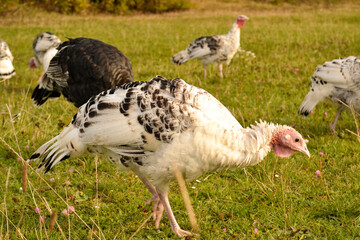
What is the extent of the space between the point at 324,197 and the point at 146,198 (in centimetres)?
175

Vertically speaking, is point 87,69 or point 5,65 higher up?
point 87,69

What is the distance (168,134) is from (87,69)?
2.29 m

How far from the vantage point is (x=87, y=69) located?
486 centimetres

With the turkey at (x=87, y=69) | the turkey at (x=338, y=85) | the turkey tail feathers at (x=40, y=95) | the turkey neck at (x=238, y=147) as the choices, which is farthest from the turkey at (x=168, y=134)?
the turkey tail feathers at (x=40, y=95)

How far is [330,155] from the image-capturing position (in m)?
4.77

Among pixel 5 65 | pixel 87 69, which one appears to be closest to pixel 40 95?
pixel 87 69

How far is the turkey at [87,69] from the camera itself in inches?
189

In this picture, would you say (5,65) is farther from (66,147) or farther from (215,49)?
(66,147)

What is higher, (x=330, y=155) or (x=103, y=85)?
(x=103, y=85)

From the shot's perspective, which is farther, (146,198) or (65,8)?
(65,8)

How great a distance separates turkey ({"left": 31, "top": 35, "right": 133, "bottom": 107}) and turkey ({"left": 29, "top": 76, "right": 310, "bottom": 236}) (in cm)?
145

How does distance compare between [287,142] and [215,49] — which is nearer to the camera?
[287,142]

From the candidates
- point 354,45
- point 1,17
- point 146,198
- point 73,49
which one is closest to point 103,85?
point 73,49

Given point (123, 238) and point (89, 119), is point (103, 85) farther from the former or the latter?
point (123, 238)
